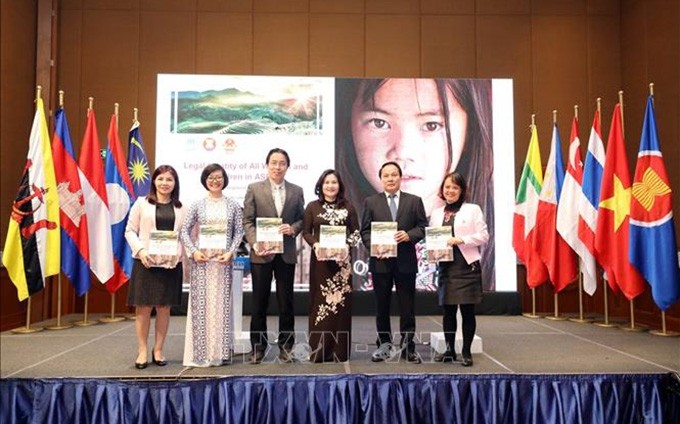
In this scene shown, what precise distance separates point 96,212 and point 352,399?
351 cm

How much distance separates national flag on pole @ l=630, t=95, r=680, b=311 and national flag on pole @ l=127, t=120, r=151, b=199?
185 inches

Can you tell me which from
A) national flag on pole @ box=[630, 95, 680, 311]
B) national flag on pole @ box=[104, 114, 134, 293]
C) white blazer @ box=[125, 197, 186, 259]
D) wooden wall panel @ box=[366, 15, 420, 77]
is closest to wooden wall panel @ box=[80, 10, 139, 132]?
national flag on pole @ box=[104, 114, 134, 293]

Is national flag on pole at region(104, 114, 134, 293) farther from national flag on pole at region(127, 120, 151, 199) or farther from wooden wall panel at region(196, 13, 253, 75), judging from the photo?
wooden wall panel at region(196, 13, 253, 75)

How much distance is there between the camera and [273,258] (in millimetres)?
3895

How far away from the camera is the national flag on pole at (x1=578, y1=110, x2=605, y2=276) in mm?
5719

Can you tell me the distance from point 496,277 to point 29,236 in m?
4.84

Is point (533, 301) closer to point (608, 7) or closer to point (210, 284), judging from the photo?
point (608, 7)

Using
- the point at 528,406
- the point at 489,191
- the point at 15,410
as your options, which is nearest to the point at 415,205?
the point at 528,406

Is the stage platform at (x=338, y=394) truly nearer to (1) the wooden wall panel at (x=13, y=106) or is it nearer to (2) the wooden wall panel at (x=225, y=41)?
(1) the wooden wall panel at (x=13, y=106)

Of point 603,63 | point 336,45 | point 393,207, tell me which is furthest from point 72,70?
point 603,63

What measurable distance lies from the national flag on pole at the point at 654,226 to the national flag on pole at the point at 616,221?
0.18 meters

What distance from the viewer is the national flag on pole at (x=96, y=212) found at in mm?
5590

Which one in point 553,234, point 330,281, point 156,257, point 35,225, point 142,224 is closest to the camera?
point 156,257

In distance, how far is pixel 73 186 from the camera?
553 cm
